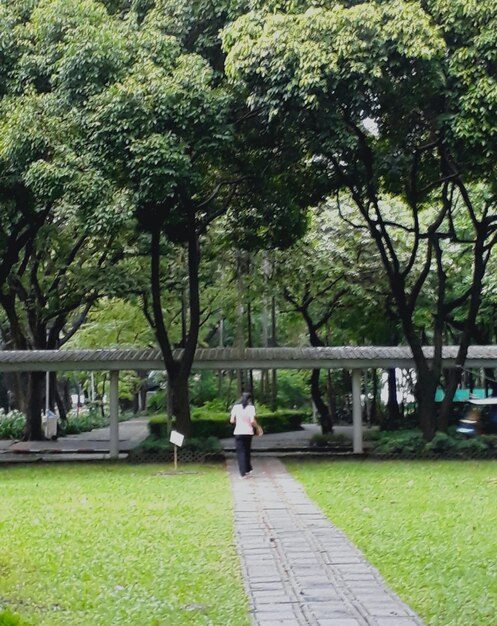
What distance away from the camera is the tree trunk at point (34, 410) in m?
25.3

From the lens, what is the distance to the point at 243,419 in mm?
14953

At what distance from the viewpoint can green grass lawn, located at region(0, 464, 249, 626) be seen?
627 cm

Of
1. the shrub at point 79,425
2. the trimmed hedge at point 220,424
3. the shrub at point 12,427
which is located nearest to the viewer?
the trimmed hedge at point 220,424

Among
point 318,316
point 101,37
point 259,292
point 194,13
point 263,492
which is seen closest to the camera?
point 263,492

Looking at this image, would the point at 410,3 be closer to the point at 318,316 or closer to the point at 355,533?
the point at 355,533

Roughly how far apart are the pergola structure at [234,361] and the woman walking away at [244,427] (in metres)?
5.09

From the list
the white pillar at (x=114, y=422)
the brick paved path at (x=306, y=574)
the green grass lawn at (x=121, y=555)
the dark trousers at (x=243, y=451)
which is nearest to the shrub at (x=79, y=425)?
the white pillar at (x=114, y=422)

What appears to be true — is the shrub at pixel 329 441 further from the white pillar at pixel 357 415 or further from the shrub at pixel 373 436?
the white pillar at pixel 357 415

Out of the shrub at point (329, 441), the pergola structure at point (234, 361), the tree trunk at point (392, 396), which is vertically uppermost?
the pergola structure at point (234, 361)

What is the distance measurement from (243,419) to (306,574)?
7.66 metres

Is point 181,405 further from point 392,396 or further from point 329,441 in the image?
point 392,396

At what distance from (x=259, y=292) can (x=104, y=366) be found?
6.12 m

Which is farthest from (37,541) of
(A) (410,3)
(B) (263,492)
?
(A) (410,3)

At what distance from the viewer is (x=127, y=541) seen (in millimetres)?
9008
